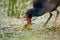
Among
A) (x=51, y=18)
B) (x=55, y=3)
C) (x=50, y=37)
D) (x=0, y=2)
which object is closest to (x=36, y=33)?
(x=50, y=37)

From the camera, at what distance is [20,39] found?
216 inches

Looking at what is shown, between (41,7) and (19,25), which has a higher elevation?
(41,7)

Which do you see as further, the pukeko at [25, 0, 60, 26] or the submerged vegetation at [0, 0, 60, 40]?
the pukeko at [25, 0, 60, 26]

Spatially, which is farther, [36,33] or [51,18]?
[51,18]

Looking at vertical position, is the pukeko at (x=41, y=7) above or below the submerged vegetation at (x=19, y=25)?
above

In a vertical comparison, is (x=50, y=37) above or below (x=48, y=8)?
below

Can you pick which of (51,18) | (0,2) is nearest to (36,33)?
(51,18)

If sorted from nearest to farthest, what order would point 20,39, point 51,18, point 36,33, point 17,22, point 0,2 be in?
point 20,39 < point 36,33 < point 17,22 < point 51,18 < point 0,2

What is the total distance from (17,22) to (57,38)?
4.64 feet

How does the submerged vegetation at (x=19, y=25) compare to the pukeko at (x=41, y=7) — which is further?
the pukeko at (x=41, y=7)

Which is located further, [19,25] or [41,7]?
[19,25]

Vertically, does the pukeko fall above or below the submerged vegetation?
above

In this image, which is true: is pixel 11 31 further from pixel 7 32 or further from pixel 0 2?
pixel 0 2

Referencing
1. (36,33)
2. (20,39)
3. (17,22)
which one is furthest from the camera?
(17,22)
